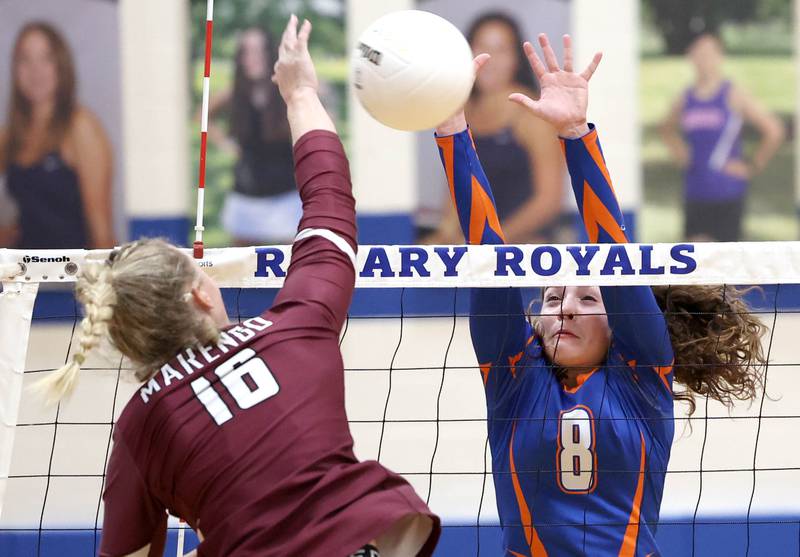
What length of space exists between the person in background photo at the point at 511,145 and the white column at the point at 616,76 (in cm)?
49

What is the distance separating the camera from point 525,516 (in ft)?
8.23

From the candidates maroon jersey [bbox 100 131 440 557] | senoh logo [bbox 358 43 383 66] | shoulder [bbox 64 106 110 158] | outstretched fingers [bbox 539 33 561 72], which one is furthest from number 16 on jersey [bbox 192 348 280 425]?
shoulder [bbox 64 106 110 158]

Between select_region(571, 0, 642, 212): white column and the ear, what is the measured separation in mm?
7577

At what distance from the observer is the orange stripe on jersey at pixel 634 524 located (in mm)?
2402

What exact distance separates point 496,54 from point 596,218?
6.59 m

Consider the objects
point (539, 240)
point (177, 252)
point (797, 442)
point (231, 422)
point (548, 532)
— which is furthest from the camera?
point (539, 240)

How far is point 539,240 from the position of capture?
9.13m

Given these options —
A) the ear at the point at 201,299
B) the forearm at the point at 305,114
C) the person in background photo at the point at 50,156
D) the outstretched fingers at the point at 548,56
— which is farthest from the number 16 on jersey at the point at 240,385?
the person in background photo at the point at 50,156

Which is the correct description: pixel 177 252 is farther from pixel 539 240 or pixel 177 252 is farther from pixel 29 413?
pixel 539 240

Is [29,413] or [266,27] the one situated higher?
[266,27]

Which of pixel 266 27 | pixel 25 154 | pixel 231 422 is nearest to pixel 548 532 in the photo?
pixel 231 422

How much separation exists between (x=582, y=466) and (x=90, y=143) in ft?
25.6

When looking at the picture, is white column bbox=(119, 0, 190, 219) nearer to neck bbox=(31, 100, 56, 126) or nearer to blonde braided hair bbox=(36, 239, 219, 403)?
neck bbox=(31, 100, 56, 126)

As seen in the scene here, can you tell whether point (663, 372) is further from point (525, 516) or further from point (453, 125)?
point (453, 125)
